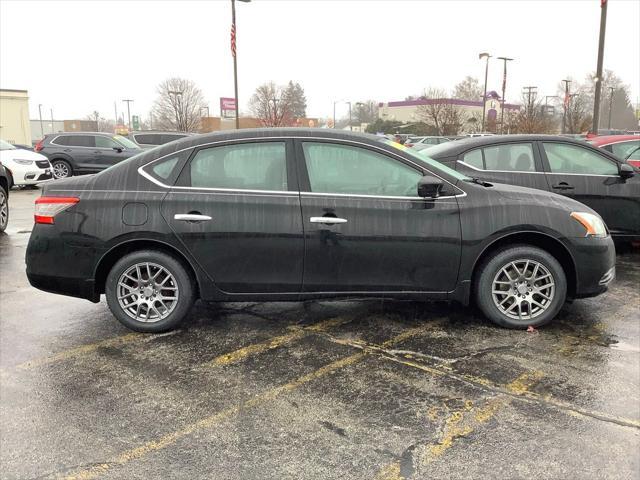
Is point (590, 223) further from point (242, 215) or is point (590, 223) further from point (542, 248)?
→ point (242, 215)

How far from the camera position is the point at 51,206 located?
14.2 ft

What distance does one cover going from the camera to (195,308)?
5156mm

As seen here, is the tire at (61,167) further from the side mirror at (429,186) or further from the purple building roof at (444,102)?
the purple building roof at (444,102)

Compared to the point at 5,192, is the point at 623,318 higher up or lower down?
lower down

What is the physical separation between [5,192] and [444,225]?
8131 millimetres

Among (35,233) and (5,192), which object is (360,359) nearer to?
(35,233)

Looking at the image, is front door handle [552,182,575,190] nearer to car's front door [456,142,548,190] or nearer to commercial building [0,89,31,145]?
car's front door [456,142,548,190]

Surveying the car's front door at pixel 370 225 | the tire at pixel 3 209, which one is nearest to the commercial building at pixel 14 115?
the tire at pixel 3 209

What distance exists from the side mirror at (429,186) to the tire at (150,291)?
6.57 ft

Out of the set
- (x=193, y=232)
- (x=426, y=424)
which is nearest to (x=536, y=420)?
(x=426, y=424)

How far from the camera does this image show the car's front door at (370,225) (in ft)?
13.8

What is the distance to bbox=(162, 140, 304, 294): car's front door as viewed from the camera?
421 centimetres

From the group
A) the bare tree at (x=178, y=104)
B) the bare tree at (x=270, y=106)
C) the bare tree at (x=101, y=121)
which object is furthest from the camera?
the bare tree at (x=101, y=121)

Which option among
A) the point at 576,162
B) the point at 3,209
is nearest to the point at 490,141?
the point at 576,162
